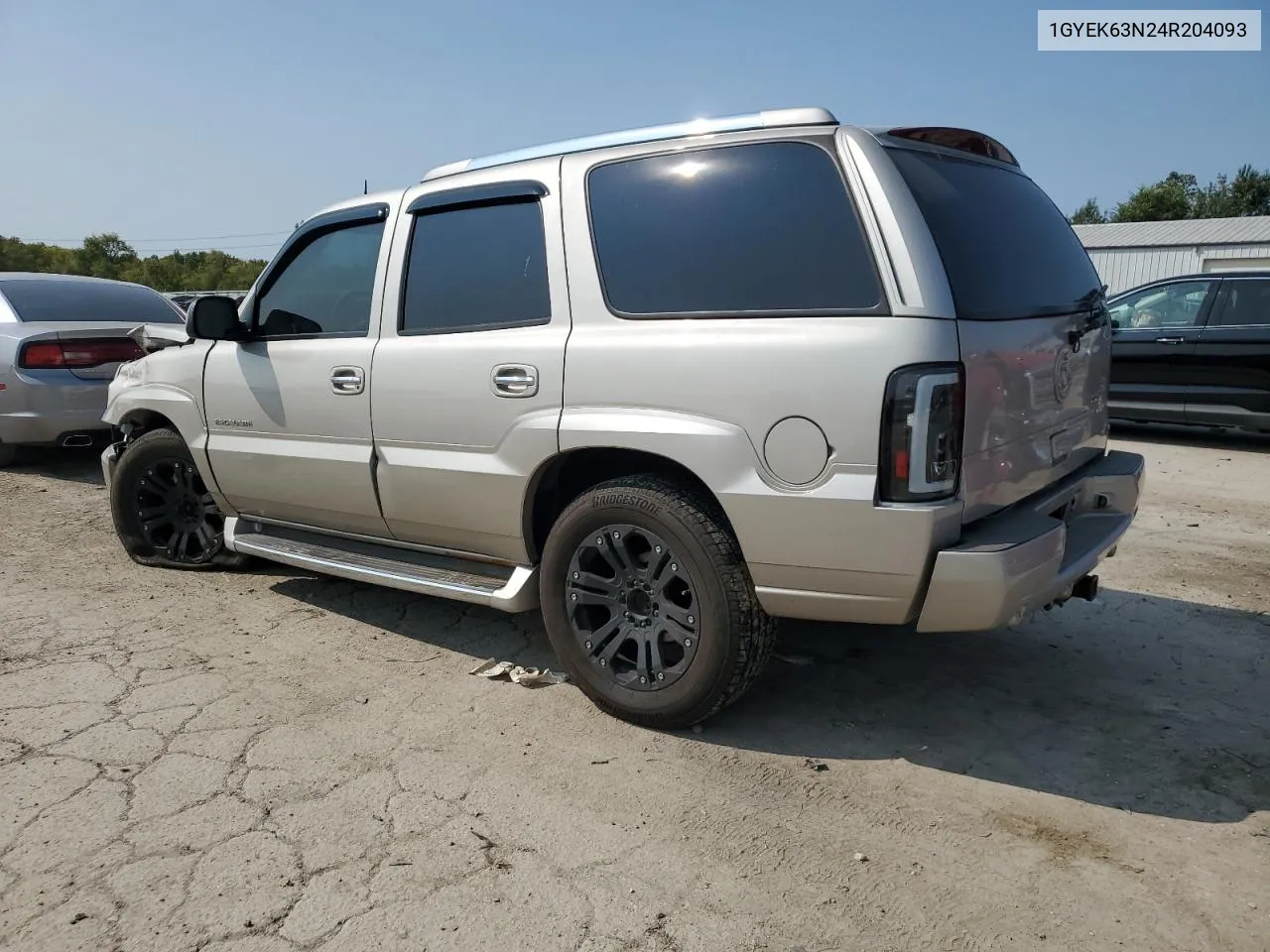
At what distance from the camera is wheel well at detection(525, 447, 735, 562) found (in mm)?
3176

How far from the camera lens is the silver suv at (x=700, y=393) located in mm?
2734

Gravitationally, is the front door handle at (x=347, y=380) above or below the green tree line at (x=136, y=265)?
below

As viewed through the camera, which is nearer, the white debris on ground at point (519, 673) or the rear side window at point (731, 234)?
the rear side window at point (731, 234)

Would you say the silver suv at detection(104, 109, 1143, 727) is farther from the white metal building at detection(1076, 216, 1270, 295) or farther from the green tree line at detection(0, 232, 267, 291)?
the green tree line at detection(0, 232, 267, 291)

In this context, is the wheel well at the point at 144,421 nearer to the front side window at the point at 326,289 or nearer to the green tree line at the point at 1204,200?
the front side window at the point at 326,289

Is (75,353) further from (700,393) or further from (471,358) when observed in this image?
(700,393)

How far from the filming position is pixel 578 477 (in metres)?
3.58

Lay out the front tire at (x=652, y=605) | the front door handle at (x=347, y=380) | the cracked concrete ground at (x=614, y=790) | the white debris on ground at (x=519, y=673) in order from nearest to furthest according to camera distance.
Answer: the cracked concrete ground at (x=614, y=790), the front tire at (x=652, y=605), the white debris on ground at (x=519, y=673), the front door handle at (x=347, y=380)

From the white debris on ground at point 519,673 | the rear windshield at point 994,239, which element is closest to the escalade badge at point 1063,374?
the rear windshield at point 994,239

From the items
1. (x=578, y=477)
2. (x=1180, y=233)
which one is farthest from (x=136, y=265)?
(x=578, y=477)

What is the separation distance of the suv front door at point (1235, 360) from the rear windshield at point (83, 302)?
946 centimetres

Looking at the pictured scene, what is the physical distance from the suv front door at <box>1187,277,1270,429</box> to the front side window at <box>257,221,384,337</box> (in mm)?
8025

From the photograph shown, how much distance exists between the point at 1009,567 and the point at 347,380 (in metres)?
2.68

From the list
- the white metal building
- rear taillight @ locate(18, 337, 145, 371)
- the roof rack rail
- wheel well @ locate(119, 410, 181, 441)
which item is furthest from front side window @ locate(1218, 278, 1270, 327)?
the white metal building
